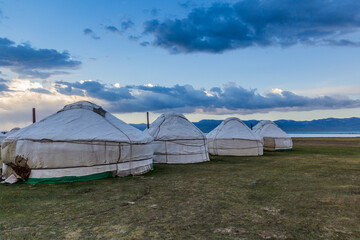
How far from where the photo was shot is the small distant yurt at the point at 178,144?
1195cm

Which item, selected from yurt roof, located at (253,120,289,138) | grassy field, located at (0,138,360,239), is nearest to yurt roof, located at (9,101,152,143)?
grassy field, located at (0,138,360,239)

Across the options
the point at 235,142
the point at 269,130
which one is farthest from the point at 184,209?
the point at 269,130

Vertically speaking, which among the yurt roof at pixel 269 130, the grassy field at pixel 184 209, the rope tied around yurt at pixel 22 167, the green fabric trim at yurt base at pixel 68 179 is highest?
the yurt roof at pixel 269 130

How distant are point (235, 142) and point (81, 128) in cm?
1002

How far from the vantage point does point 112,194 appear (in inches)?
224

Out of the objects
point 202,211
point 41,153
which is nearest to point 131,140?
point 41,153

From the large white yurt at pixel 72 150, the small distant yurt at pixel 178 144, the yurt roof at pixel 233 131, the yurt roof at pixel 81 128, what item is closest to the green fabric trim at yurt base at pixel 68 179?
the large white yurt at pixel 72 150

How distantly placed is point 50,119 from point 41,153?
1703 mm

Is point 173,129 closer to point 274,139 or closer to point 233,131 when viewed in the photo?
point 233,131

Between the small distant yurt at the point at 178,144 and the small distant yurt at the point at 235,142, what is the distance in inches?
131

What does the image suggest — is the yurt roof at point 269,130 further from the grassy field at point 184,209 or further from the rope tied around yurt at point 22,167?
the rope tied around yurt at point 22,167

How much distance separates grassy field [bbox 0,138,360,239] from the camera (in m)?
3.44

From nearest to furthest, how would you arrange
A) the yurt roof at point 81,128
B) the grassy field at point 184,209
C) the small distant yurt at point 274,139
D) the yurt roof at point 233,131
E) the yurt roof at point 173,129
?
the grassy field at point 184,209 → the yurt roof at point 81,128 → the yurt roof at point 173,129 → the yurt roof at point 233,131 → the small distant yurt at point 274,139

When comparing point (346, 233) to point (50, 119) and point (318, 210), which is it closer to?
point (318, 210)
